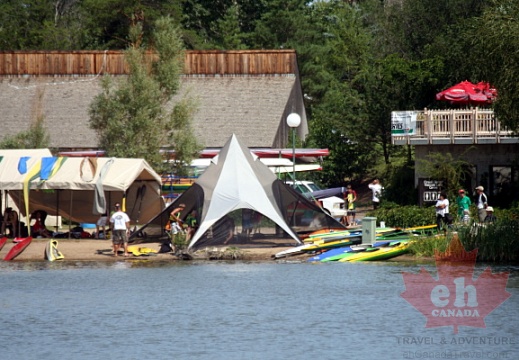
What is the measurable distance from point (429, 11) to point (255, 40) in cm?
2215

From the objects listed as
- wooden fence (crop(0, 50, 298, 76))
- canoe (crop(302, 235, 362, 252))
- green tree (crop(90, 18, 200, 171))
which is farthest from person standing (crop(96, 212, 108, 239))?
wooden fence (crop(0, 50, 298, 76))

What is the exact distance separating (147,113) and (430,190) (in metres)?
11.0

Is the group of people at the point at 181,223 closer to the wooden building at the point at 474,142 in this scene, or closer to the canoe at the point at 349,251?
the canoe at the point at 349,251

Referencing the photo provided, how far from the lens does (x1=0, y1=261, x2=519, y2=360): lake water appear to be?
2127 centimetres

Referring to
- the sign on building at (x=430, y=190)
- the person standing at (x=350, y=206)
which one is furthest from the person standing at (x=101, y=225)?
the sign on building at (x=430, y=190)

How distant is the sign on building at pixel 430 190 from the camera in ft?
132

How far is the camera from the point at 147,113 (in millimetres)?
41750

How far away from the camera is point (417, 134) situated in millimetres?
40938

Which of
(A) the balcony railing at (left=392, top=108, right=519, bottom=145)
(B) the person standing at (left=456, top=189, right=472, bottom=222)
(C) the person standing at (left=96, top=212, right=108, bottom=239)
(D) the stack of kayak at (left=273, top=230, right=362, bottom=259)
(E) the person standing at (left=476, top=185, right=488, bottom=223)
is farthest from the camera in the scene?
(A) the balcony railing at (left=392, top=108, right=519, bottom=145)

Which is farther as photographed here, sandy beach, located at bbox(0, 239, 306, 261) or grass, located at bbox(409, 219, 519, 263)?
sandy beach, located at bbox(0, 239, 306, 261)

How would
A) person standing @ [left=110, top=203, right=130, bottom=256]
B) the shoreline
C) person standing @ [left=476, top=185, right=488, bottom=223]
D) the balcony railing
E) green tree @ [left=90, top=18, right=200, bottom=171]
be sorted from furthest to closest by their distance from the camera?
green tree @ [left=90, top=18, right=200, bottom=171], the balcony railing, person standing @ [left=476, top=185, right=488, bottom=223], the shoreline, person standing @ [left=110, top=203, right=130, bottom=256]

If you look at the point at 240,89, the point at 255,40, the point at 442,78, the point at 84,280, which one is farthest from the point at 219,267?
the point at 255,40

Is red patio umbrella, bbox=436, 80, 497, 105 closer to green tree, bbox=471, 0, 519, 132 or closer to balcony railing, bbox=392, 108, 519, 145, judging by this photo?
balcony railing, bbox=392, 108, 519, 145

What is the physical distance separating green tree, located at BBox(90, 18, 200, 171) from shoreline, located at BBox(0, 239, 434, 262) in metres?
A: 6.59
